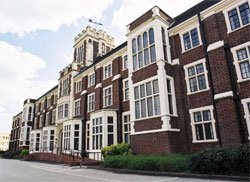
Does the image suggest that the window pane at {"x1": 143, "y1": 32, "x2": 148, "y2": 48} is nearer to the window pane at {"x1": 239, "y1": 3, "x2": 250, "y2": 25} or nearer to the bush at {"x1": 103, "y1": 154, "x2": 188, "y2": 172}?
the window pane at {"x1": 239, "y1": 3, "x2": 250, "y2": 25}

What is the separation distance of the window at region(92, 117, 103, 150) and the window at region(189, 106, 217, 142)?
8.61 m

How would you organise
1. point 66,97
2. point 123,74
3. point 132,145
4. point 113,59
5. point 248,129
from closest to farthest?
point 248,129, point 132,145, point 123,74, point 113,59, point 66,97

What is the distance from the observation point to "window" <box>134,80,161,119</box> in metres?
13.9

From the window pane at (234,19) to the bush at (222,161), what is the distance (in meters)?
7.54

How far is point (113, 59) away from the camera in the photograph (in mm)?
21172

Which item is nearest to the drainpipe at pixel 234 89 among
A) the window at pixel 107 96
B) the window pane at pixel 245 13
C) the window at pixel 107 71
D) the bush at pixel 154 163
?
the window pane at pixel 245 13

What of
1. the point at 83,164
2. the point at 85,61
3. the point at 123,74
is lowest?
the point at 83,164

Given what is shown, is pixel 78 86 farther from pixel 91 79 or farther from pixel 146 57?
pixel 146 57

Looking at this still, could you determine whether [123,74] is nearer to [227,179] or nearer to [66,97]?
[66,97]

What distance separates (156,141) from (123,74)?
325 inches

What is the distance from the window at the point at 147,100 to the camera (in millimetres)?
13852

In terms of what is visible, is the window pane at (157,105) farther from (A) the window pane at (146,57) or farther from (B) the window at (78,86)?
(B) the window at (78,86)

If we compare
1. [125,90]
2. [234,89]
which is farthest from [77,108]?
[234,89]

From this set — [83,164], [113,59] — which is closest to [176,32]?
[113,59]
